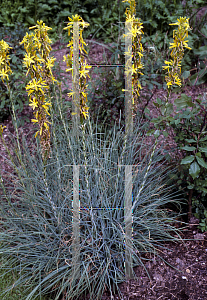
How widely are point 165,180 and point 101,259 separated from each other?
105 centimetres

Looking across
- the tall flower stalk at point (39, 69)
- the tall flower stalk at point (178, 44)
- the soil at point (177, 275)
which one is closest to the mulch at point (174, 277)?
the soil at point (177, 275)

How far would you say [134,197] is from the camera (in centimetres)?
299

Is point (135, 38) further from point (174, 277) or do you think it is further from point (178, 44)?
point (174, 277)

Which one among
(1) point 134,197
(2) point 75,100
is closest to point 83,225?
(1) point 134,197

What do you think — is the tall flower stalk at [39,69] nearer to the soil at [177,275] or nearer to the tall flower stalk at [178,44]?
the tall flower stalk at [178,44]

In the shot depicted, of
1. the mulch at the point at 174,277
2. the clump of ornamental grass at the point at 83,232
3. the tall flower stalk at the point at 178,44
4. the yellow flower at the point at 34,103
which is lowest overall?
the mulch at the point at 174,277

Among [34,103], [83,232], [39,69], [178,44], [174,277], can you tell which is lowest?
[174,277]

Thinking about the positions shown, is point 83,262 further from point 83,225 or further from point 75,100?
point 75,100

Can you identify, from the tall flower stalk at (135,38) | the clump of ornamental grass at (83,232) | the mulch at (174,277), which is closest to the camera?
the tall flower stalk at (135,38)

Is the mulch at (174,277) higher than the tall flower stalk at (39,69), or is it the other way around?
the tall flower stalk at (39,69)

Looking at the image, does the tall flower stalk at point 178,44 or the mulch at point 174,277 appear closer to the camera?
the tall flower stalk at point 178,44

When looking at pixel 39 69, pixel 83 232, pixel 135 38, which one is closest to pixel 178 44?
pixel 135 38

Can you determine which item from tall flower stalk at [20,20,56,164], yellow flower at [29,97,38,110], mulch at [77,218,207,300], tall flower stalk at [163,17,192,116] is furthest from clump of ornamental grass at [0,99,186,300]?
tall flower stalk at [163,17,192,116]

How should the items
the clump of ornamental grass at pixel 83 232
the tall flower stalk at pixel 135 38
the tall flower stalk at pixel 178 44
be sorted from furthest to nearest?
1. the clump of ornamental grass at pixel 83 232
2. the tall flower stalk at pixel 135 38
3. the tall flower stalk at pixel 178 44
